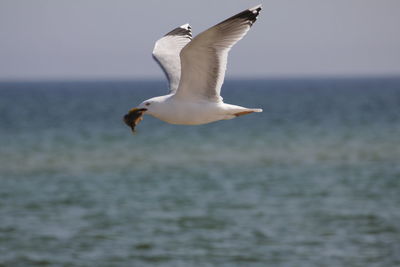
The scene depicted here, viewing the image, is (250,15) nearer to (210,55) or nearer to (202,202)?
(210,55)

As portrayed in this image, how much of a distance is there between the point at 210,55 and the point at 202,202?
60.2ft

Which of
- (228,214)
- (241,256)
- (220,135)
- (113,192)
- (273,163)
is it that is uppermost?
(220,135)

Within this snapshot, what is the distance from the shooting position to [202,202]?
24984 mm

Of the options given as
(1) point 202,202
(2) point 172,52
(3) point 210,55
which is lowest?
(3) point 210,55

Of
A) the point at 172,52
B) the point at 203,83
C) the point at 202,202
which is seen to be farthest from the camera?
the point at 202,202

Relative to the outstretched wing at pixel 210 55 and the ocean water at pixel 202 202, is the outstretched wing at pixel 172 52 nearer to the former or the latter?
the outstretched wing at pixel 210 55

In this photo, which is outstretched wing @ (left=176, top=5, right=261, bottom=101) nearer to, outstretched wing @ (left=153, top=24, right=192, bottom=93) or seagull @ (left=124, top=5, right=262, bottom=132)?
seagull @ (left=124, top=5, right=262, bottom=132)

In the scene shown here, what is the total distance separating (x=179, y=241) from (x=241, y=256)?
237cm

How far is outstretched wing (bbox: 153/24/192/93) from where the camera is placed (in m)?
8.09

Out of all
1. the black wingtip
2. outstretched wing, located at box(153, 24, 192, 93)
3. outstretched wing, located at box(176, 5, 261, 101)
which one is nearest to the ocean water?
outstretched wing, located at box(153, 24, 192, 93)

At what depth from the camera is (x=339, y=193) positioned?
2609 cm

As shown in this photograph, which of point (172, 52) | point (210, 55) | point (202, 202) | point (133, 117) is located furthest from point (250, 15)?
point (202, 202)

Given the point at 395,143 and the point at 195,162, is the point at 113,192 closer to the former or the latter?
the point at 195,162

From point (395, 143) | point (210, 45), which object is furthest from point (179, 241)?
point (395, 143)
